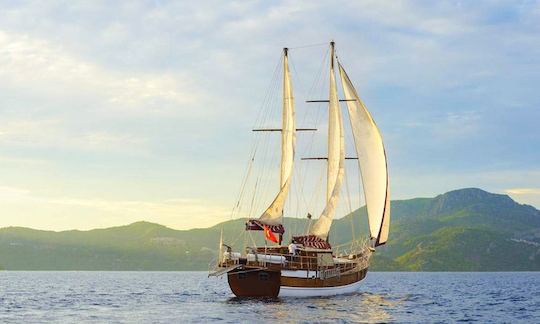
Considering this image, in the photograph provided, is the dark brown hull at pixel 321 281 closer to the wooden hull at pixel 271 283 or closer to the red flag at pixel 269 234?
the wooden hull at pixel 271 283

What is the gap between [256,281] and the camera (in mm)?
73062

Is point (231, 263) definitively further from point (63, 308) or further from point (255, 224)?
point (63, 308)

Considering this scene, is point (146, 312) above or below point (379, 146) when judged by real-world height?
below

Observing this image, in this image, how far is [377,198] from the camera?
87688 mm

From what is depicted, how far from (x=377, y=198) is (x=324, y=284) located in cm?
1454

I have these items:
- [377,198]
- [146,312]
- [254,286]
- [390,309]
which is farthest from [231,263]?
[377,198]

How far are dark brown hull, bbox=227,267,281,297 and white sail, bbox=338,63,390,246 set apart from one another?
1955cm

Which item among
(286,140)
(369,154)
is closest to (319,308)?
(286,140)

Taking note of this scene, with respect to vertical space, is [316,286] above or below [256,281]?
below

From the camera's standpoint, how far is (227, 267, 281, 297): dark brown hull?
72.6 m

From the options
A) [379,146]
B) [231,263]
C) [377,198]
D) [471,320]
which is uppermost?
[379,146]

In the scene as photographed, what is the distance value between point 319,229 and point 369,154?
11720mm

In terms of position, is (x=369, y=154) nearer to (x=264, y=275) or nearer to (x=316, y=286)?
(x=316, y=286)

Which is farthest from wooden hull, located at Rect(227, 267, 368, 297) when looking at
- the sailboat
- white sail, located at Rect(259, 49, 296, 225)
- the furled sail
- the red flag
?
the furled sail
